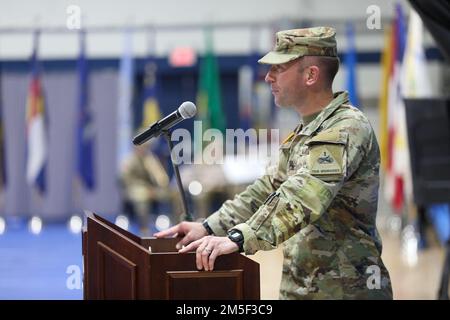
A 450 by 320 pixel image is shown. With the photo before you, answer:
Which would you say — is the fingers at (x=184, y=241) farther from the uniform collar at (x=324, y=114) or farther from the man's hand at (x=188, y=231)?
the uniform collar at (x=324, y=114)

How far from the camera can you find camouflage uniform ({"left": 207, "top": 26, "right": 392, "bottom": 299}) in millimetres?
2600

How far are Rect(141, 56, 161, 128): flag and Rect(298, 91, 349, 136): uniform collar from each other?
330 inches

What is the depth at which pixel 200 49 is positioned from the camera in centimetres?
1365

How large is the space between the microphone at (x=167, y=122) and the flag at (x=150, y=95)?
830 centimetres

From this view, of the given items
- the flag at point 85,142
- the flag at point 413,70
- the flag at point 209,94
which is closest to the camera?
the flag at point 413,70

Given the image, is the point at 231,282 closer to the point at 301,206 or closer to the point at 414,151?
the point at 301,206

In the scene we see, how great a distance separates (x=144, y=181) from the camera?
464 inches

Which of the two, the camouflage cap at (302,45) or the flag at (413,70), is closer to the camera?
the camouflage cap at (302,45)

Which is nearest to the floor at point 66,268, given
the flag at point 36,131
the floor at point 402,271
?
the floor at point 402,271

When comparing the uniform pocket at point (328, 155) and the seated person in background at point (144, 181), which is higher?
the uniform pocket at point (328, 155)

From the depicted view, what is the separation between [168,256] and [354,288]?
2.25 feet

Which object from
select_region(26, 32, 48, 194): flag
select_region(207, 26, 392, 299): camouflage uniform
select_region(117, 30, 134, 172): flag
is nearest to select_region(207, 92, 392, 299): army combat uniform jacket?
select_region(207, 26, 392, 299): camouflage uniform

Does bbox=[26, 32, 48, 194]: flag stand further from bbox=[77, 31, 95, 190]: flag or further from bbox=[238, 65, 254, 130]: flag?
bbox=[238, 65, 254, 130]: flag

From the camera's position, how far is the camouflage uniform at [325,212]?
102 inches
